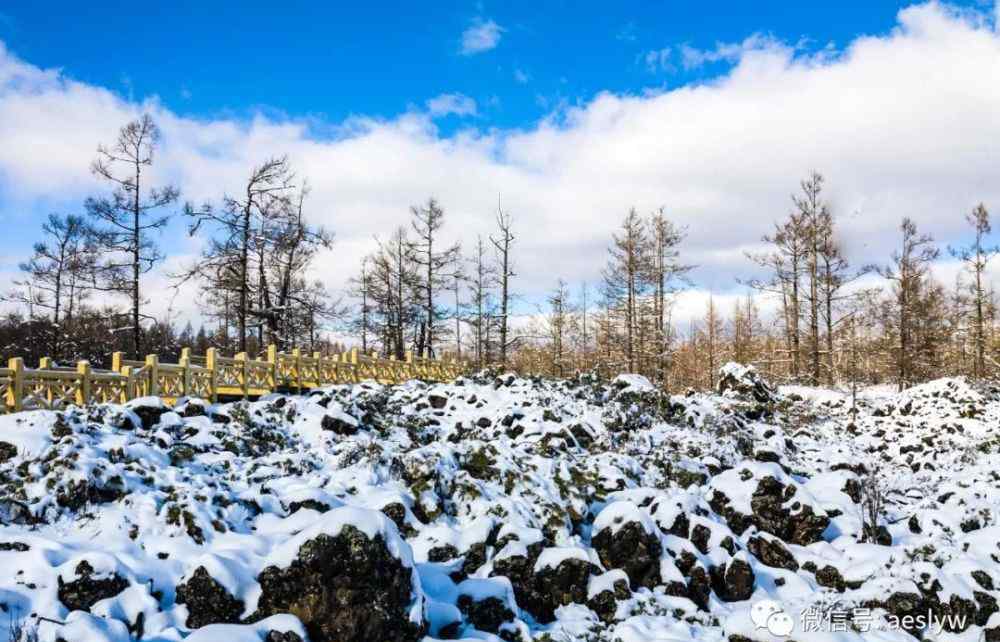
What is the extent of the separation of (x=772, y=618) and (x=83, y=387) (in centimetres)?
1372

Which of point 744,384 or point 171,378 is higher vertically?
point 171,378

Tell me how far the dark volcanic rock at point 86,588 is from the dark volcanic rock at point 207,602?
0.87 m

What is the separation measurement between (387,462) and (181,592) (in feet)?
17.0

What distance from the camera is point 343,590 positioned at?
694cm

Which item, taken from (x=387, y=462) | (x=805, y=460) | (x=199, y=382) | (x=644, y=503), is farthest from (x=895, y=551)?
(x=199, y=382)

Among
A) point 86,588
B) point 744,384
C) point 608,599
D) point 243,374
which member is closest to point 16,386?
point 243,374

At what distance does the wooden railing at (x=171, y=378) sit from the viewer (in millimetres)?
11828

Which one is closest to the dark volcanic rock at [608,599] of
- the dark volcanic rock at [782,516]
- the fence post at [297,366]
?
the dark volcanic rock at [782,516]

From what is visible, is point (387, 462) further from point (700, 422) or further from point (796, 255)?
point (796, 255)

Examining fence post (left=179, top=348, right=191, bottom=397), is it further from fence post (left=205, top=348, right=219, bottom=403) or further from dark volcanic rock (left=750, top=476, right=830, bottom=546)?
dark volcanic rock (left=750, top=476, right=830, bottom=546)

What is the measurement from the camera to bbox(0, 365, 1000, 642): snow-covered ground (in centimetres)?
706

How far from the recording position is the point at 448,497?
440 inches

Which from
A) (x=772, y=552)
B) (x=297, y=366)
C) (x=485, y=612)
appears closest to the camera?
(x=485, y=612)

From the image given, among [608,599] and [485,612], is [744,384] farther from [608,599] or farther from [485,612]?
[485,612]
